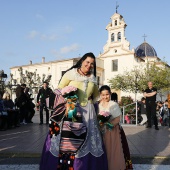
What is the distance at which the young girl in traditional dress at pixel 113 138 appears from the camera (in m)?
3.74

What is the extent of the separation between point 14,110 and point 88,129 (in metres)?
7.10

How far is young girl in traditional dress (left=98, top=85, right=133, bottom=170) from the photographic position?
3740mm

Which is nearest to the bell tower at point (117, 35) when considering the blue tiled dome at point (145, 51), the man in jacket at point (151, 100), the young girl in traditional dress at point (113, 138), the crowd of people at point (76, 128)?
the blue tiled dome at point (145, 51)

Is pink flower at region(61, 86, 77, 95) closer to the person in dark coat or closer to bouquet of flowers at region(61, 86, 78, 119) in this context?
bouquet of flowers at region(61, 86, 78, 119)

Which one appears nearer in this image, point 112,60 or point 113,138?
point 113,138

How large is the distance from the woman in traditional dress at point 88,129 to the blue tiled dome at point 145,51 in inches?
1998

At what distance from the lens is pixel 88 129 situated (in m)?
3.06

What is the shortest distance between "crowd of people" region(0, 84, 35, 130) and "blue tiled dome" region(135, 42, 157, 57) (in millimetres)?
44397

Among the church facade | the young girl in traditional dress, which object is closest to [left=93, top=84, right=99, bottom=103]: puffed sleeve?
the young girl in traditional dress

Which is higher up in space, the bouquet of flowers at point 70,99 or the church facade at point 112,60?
the church facade at point 112,60

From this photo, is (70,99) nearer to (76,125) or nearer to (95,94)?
(76,125)

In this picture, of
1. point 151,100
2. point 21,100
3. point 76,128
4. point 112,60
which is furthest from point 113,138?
point 112,60

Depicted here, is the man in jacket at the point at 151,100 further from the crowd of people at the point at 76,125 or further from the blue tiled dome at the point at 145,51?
the blue tiled dome at the point at 145,51

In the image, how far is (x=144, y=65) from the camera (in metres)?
40.3
